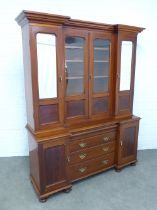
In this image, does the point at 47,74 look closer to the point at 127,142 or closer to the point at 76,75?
the point at 76,75

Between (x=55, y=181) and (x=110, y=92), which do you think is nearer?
(x=55, y=181)

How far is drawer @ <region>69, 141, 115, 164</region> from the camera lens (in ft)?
7.84

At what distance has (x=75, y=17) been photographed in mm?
2859

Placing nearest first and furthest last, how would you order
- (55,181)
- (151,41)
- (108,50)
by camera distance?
(55,181)
(108,50)
(151,41)

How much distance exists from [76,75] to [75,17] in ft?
3.34

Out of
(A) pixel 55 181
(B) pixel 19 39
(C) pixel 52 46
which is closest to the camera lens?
(C) pixel 52 46

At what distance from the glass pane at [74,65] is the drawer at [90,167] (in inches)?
36.7

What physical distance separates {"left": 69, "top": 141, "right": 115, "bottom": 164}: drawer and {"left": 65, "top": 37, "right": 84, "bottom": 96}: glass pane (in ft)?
2.47

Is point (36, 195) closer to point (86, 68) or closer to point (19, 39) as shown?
point (86, 68)

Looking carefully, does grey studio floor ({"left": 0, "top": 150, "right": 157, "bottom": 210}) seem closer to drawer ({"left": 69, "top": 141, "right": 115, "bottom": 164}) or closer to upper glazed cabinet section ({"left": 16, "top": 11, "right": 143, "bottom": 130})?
drawer ({"left": 69, "top": 141, "right": 115, "bottom": 164})

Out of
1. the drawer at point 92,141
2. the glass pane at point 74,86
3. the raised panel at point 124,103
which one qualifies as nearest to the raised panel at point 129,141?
the drawer at point 92,141

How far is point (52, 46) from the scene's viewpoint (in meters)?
2.07

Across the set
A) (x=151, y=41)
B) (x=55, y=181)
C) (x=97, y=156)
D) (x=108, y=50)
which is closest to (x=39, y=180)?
(x=55, y=181)

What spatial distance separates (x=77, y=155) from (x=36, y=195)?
2.21 feet
